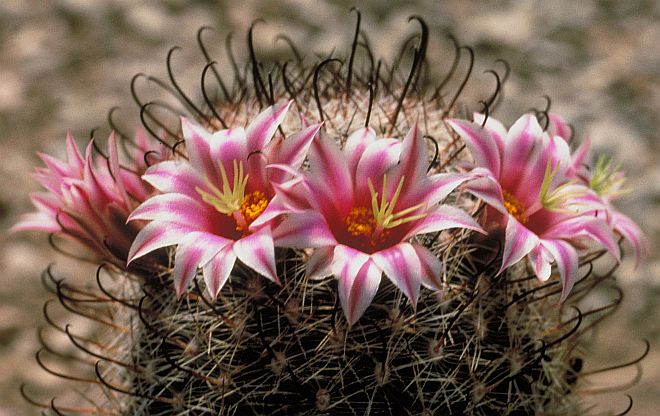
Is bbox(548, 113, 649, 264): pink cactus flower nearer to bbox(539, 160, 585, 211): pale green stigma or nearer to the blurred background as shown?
bbox(539, 160, 585, 211): pale green stigma

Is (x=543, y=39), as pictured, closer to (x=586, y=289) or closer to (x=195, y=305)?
(x=586, y=289)

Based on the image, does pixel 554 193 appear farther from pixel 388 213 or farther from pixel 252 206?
pixel 252 206

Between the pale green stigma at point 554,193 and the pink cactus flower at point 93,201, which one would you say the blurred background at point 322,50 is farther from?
the pale green stigma at point 554,193

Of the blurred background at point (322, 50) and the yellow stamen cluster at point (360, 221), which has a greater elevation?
the yellow stamen cluster at point (360, 221)

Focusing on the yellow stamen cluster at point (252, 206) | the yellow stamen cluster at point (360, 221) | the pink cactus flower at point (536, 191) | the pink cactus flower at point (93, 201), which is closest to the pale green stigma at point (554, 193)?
the pink cactus flower at point (536, 191)

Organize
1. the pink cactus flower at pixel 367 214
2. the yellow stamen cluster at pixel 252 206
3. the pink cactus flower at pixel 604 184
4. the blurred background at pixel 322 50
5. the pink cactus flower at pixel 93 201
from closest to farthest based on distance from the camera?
1. the pink cactus flower at pixel 367 214
2. the yellow stamen cluster at pixel 252 206
3. the pink cactus flower at pixel 93 201
4. the pink cactus flower at pixel 604 184
5. the blurred background at pixel 322 50

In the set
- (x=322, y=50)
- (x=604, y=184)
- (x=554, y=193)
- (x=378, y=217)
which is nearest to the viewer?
(x=378, y=217)

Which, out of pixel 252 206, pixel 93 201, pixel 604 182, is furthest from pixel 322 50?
pixel 252 206

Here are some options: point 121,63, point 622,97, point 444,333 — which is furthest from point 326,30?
point 444,333
